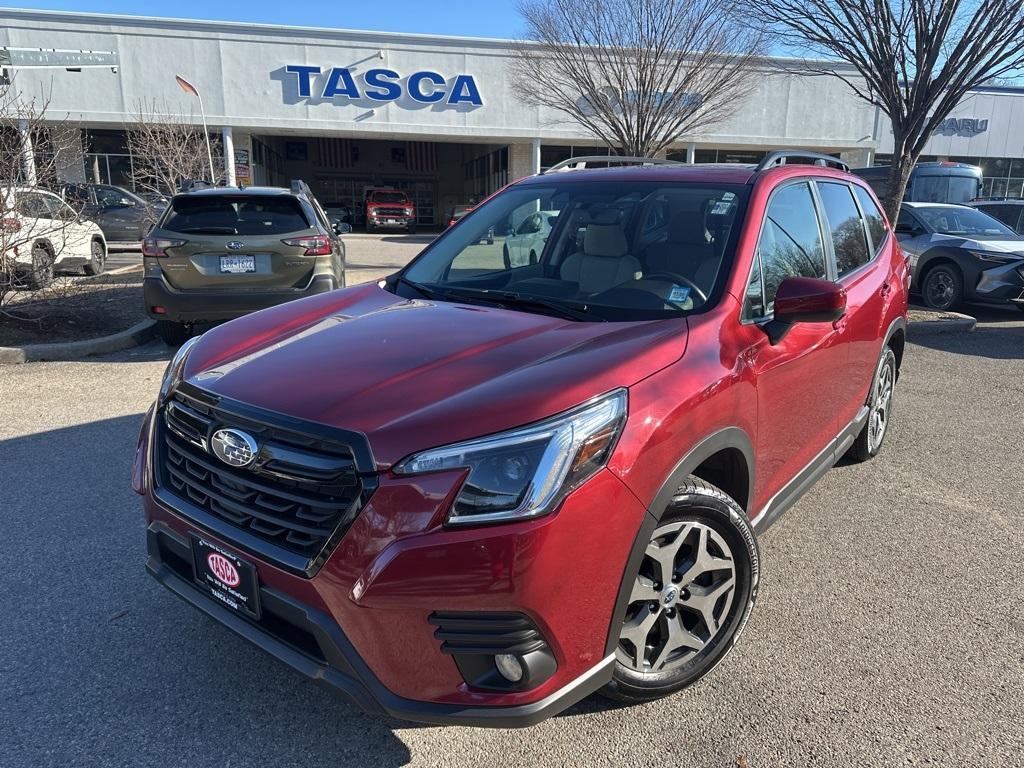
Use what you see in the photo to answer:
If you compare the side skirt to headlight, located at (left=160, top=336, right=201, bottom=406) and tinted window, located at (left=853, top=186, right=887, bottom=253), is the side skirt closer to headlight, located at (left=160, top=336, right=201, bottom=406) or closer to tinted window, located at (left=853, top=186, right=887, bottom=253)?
tinted window, located at (left=853, top=186, right=887, bottom=253)

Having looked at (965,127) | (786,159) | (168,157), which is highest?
(965,127)

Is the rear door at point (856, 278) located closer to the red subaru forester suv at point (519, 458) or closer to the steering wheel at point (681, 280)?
the red subaru forester suv at point (519, 458)

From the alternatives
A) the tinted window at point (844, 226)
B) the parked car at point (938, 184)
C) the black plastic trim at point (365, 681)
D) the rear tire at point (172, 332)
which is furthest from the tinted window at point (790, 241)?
the parked car at point (938, 184)

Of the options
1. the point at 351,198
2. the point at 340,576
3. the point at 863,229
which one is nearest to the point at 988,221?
the point at 863,229

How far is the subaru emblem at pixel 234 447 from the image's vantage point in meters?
2.08

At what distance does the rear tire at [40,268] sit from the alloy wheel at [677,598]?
8.70 metres

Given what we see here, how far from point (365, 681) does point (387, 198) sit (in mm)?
30436

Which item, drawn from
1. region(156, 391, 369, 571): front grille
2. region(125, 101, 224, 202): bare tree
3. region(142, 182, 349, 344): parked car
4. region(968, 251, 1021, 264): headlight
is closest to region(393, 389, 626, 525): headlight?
region(156, 391, 369, 571): front grille

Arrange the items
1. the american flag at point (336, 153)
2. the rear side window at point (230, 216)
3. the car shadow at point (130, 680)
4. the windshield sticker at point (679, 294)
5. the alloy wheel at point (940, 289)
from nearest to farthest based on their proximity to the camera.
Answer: the car shadow at point (130, 680)
the windshield sticker at point (679, 294)
the rear side window at point (230, 216)
the alloy wheel at point (940, 289)
the american flag at point (336, 153)

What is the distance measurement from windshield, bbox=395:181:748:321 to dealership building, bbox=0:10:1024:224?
845 inches

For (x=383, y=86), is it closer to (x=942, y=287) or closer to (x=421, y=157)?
(x=421, y=157)

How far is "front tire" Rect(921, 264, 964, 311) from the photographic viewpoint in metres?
10.4

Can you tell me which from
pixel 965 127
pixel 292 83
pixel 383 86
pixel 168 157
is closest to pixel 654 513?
pixel 168 157

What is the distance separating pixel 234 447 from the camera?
6.95ft
